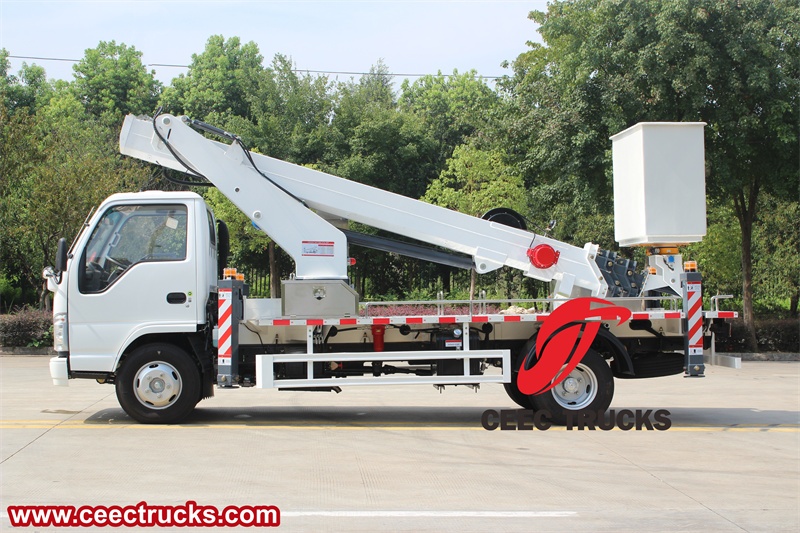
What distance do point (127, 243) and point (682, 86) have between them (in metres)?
13.2

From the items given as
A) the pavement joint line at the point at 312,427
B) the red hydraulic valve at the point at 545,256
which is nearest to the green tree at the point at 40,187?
the pavement joint line at the point at 312,427

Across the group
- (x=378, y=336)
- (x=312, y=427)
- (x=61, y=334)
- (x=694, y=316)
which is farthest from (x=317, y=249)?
(x=694, y=316)

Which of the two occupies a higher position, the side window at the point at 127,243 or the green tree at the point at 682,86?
the green tree at the point at 682,86

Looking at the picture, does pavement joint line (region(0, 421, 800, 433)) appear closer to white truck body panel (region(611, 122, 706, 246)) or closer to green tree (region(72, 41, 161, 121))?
white truck body panel (region(611, 122, 706, 246))

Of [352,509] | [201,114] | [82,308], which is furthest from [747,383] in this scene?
[201,114]

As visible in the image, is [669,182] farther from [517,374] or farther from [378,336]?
Result: [378,336]

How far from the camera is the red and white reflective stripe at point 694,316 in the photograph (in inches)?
344

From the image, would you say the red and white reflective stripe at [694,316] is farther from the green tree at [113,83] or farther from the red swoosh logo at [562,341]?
the green tree at [113,83]

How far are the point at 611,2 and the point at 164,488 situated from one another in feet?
52.5

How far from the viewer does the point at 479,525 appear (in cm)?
502

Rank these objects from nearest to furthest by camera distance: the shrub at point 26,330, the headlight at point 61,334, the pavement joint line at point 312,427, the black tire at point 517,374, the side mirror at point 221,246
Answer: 1. the headlight at point 61,334
2. the pavement joint line at point 312,427
3. the black tire at point 517,374
4. the side mirror at point 221,246
5. the shrub at point 26,330

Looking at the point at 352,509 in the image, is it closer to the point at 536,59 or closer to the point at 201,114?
the point at 536,59

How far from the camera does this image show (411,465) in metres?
6.77

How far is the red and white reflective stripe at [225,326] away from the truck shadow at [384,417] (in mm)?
909
